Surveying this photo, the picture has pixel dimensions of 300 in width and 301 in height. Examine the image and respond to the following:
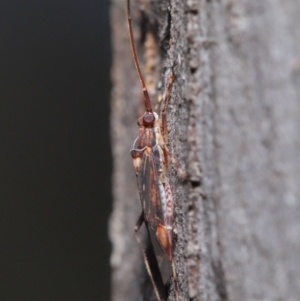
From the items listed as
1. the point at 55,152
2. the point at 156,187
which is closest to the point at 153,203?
the point at 156,187

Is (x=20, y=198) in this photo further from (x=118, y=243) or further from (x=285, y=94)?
(x=285, y=94)

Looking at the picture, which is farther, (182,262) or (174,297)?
(174,297)

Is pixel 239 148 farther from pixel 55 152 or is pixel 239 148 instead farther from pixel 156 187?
pixel 55 152

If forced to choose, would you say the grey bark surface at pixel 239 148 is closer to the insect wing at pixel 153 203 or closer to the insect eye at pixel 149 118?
the insect wing at pixel 153 203

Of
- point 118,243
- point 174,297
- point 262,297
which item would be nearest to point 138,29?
point 118,243

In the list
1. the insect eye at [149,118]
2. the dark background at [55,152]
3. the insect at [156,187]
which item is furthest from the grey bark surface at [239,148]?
the dark background at [55,152]

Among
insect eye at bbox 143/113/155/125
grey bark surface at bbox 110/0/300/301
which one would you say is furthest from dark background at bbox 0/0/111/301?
grey bark surface at bbox 110/0/300/301
